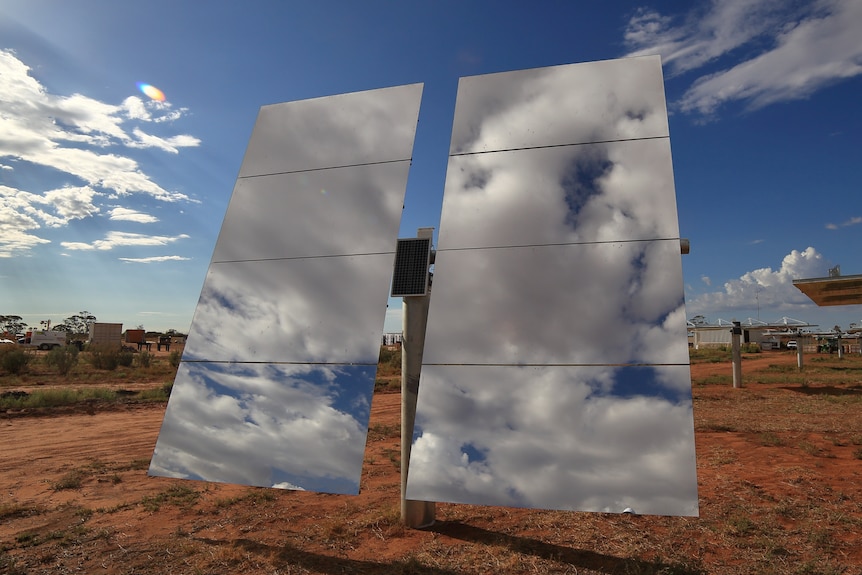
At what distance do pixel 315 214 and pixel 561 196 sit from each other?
263 cm

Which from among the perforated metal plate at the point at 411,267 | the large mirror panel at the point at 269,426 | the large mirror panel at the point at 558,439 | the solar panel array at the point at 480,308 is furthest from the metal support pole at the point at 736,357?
the large mirror panel at the point at 269,426

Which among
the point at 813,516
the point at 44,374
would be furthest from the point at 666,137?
the point at 44,374

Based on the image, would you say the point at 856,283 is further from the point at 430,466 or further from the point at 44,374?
the point at 44,374

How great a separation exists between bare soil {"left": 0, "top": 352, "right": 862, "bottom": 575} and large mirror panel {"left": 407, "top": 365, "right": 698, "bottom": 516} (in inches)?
63.8

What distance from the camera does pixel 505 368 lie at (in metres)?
4.34

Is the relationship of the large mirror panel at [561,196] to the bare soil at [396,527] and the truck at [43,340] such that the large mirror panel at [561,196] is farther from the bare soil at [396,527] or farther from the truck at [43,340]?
the truck at [43,340]

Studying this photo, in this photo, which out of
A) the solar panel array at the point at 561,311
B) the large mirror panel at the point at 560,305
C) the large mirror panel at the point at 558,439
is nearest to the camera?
the large mirror panel at the point at 558,439

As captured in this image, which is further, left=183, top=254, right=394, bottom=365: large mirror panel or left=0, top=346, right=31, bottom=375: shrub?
left=0, top=346, right=31, bottom=375: shrub

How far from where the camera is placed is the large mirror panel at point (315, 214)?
5.19 m

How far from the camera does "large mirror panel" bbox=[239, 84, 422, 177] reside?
5559 mm

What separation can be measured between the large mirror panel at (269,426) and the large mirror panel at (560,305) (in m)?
0.97

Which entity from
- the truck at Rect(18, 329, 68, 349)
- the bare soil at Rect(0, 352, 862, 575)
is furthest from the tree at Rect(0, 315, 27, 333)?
the bare soil at Rect(0, 352, 862, 575)

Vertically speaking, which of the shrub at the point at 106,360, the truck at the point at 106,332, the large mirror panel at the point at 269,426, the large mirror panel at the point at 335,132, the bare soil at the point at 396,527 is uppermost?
the truck at the point at 106,332

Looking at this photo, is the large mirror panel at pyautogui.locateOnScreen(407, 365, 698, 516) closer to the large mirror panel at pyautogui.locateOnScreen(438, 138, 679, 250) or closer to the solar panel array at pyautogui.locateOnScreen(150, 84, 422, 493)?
the solar panel array at pyautogui.locateOnScreen(150, 84, 422, 493)
